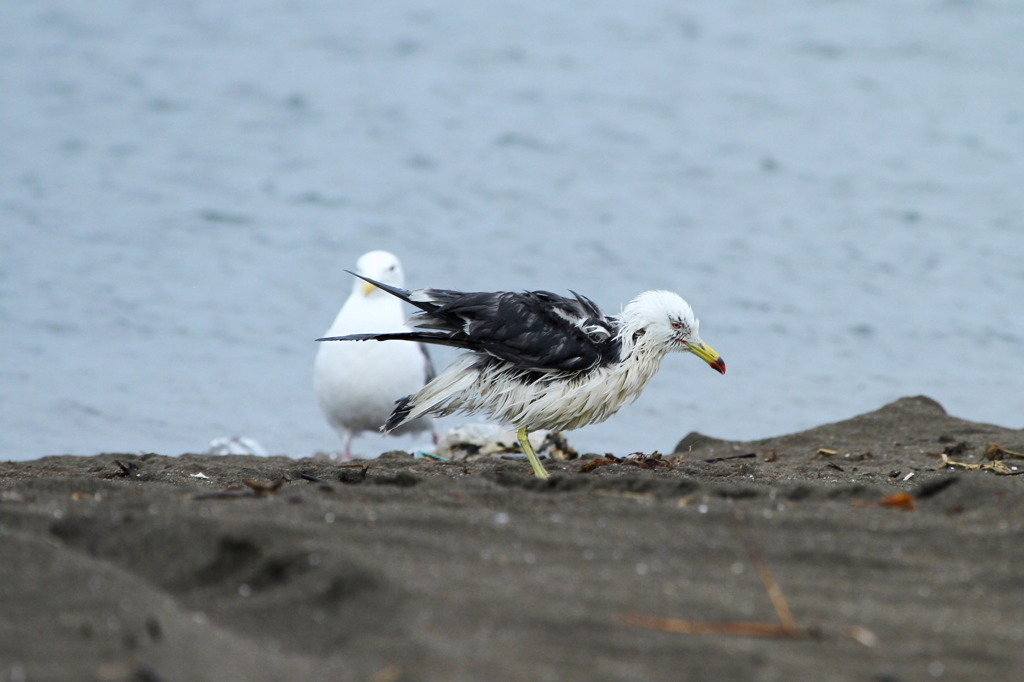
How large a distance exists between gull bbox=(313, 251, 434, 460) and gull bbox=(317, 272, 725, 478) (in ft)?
8.18

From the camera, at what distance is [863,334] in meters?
11.0

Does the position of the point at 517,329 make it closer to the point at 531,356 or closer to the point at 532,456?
the point at 531,356

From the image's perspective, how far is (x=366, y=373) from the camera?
26.7ft

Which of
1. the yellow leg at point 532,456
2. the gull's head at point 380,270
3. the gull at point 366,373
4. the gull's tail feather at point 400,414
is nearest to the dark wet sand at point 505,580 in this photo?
the yellow leg at point 532,456

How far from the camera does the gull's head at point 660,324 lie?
18.5 ft

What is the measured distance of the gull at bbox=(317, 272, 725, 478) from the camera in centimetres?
532

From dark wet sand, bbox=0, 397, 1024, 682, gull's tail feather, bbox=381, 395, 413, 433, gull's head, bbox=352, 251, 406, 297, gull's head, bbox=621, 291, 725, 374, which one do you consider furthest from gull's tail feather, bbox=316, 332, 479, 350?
gull's head, bbox=352, 251, 406, 297

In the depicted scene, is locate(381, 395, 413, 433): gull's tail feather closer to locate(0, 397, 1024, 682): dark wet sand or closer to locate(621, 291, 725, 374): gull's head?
locate(621, 291, 725, 374): gull's head

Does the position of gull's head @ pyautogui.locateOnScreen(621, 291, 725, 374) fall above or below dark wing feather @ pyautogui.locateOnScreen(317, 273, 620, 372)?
above

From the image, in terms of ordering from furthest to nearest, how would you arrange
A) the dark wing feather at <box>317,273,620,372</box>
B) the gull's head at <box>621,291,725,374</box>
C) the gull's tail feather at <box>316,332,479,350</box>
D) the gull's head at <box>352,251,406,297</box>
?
the gull's head at <box>352,251,406,297</box> < the gull's head at <box>621,291,725,374</box> < the dark wing feather at <box>317,273,620,372</box> < the gull's tail feather at <box>316,332,479,350</box>

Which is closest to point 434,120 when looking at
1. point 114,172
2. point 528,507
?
point 114,172

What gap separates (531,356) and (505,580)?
8.46 feet

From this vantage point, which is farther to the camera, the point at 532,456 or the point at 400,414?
the point at 400,414

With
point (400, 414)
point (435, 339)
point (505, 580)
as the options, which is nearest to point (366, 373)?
point (400, 414)
